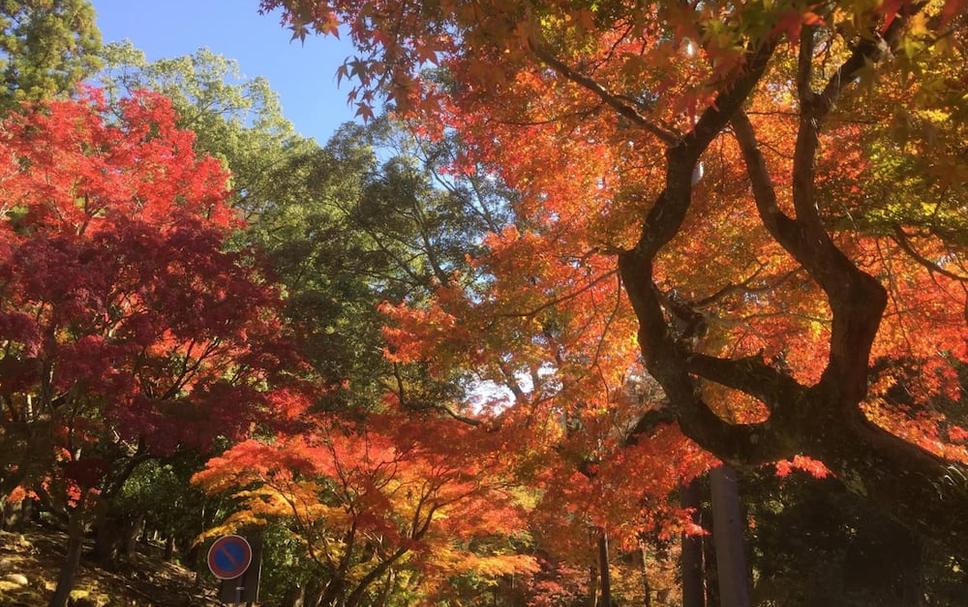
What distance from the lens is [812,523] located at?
52.0 ft

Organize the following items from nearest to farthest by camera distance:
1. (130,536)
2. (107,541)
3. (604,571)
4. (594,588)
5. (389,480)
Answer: (389,480) → (604,571) → (107,541) → (594,588) → (130,536)

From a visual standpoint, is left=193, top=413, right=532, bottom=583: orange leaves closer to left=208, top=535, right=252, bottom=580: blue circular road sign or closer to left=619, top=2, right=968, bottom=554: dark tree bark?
left=208, top=535, right=252, bottom=580: blue circular road sign

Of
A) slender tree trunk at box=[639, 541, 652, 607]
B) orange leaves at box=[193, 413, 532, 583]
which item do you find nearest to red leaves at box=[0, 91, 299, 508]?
orange leaves at box=[193, 413, 532, 583]

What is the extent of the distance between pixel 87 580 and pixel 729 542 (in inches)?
379

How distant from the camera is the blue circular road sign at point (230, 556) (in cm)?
721

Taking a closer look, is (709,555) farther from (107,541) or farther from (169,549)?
(107,541)

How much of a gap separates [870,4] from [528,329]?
6.10m

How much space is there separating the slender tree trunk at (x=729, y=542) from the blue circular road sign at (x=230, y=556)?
Result: 23.2ft

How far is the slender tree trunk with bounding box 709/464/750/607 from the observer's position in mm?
10469

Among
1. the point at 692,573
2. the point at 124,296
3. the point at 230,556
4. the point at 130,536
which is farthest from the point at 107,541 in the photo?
the point at 692,573

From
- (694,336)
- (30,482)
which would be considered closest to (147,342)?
(30,482)

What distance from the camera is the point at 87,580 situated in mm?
9516

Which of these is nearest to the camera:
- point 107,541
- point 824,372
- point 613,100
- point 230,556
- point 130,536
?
point 824,372

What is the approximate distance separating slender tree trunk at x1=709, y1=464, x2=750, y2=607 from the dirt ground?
8.43 meters
